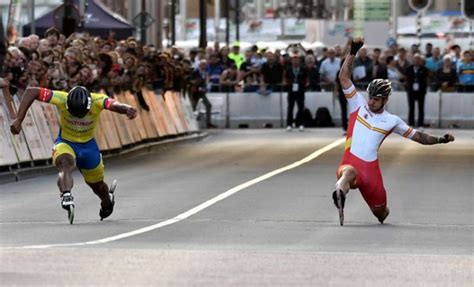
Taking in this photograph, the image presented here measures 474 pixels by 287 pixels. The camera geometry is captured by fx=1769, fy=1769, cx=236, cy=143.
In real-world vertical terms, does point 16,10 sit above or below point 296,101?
above

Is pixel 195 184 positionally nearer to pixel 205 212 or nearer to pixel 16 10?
pixel 205 212

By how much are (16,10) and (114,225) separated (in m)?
19.5

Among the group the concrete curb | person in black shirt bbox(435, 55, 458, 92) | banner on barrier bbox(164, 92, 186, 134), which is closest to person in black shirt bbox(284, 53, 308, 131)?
the concrete curb

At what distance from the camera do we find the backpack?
45000mm

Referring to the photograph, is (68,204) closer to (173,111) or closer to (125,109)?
(125,109)

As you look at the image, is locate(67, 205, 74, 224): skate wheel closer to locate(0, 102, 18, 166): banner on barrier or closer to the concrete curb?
the concrete curb

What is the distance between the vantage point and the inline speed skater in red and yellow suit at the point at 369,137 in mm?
18109

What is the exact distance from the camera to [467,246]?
15672mm

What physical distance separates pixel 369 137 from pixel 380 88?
0.54 meters

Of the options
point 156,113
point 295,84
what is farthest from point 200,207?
point 295,84

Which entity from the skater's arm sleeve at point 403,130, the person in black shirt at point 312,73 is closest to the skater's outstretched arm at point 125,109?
the skater's arm sleeve at point 403,130

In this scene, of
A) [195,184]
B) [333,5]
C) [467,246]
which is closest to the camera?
[467,246]

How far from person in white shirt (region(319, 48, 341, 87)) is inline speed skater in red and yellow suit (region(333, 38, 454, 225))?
26.7 meters

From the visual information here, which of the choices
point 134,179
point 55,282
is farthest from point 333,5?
point 55,282
